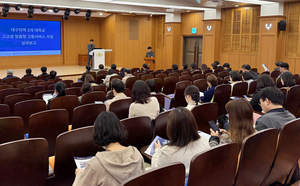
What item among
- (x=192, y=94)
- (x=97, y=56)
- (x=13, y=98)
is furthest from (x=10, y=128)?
(x=97, y=56)

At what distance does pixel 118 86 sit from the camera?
4.39 meters

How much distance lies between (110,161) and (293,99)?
4.29m

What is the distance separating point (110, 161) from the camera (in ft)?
5.81

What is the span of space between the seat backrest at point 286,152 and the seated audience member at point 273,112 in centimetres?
21

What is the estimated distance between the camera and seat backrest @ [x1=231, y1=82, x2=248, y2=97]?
213 inches

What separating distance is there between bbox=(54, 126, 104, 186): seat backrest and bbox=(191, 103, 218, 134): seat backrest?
4.91ft

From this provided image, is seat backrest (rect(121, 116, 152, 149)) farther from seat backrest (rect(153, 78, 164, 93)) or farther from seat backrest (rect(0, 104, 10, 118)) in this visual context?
seat backrest (rect(153, 78, 164, 93))

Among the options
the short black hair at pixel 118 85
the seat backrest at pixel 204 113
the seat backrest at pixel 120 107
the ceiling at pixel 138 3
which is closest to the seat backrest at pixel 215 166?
the seat backrest at pixel 204 113

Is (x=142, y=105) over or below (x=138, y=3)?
below

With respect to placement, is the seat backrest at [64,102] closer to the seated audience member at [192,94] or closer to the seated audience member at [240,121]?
the seated audience member at [192,94]

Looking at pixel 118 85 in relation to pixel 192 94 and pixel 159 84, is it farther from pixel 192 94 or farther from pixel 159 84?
pixel 159 84

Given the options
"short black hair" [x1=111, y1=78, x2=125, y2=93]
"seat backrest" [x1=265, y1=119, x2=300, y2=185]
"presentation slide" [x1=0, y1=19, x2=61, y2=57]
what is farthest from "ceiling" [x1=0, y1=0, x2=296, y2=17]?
"seat backrest" [x1=265, y1=119, x2=300, y2=185]

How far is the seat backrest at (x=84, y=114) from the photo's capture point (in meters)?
3.60

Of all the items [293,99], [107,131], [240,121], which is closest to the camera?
[107,131]
